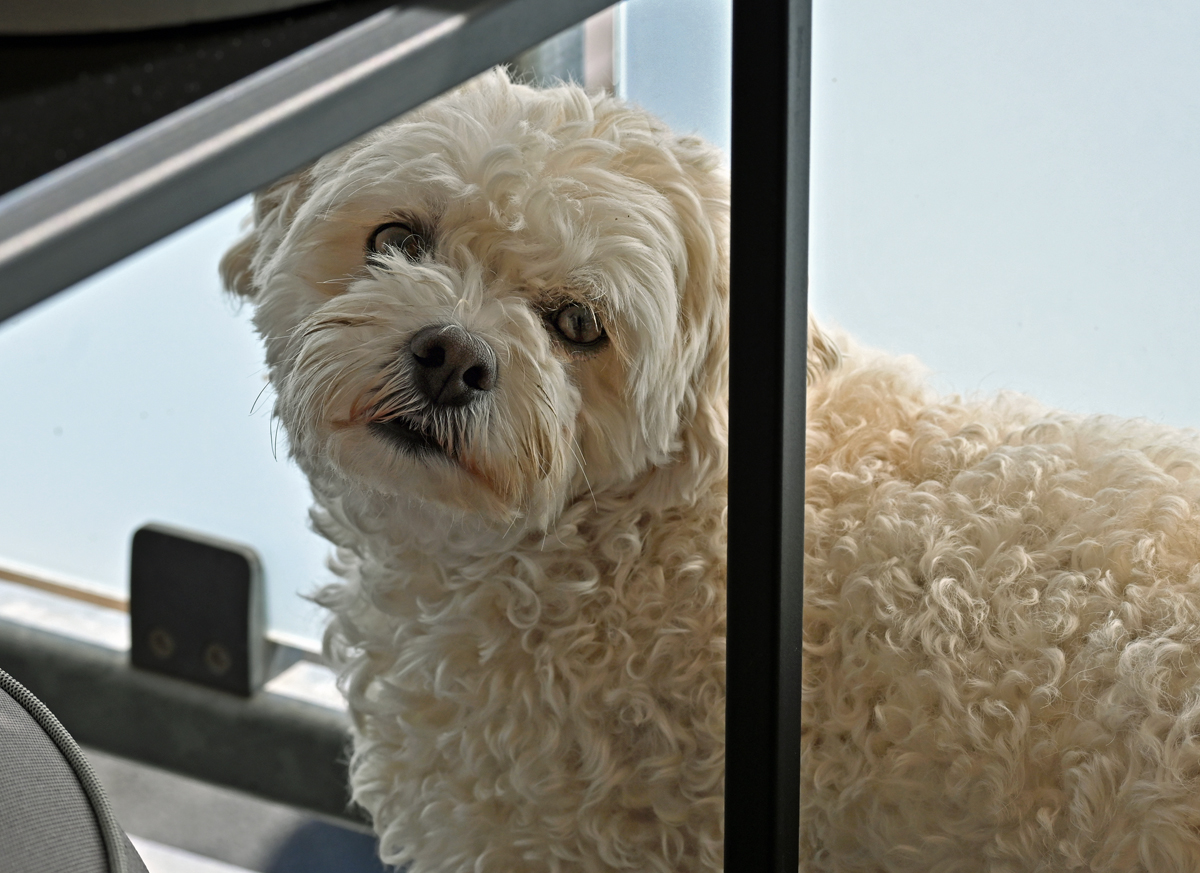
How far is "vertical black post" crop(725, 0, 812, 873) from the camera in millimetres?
520

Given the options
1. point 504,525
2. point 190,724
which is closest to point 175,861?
point 190,724

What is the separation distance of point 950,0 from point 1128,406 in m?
0.43

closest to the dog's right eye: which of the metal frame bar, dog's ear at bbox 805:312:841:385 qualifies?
dog's ear at bbox 805:312:841:385

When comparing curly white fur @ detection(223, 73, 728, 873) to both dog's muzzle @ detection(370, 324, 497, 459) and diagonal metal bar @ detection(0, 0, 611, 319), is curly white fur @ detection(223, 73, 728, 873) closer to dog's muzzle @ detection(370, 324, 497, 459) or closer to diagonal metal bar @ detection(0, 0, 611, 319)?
dog's muzzle @ detection(370, 324, 497, 459)

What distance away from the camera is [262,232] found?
0.88 metres

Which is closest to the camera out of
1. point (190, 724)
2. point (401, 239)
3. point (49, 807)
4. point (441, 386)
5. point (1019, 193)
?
point (49, 807)

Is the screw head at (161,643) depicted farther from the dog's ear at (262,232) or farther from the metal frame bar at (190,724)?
the dog's ear at (262,232)

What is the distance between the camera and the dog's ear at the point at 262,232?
2.76ft

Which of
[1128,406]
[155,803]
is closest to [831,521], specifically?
[1128,406]

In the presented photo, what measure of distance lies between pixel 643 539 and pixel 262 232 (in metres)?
0.40

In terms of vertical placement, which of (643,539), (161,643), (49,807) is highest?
(643,539)

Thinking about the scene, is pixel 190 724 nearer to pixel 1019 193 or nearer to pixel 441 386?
pixel 441 386

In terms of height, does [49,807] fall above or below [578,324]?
below

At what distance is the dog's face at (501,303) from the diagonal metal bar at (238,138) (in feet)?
1.12
